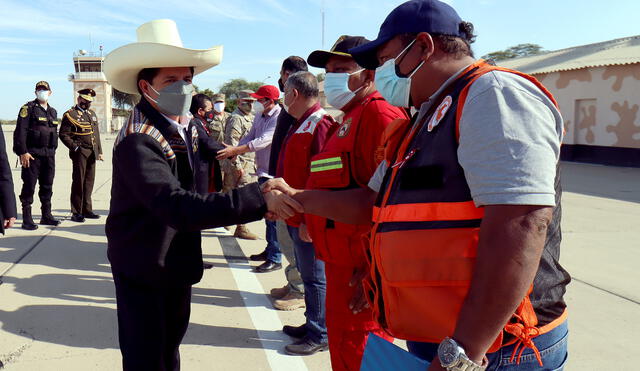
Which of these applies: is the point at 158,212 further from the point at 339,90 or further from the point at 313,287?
the point at 313,287

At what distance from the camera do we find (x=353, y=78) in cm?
305

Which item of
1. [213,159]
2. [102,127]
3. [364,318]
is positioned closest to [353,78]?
[213,159]

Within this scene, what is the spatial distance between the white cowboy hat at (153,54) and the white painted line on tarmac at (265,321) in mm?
2078

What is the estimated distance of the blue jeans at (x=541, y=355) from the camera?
1407mm

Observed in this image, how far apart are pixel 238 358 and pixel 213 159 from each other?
4.94 feet

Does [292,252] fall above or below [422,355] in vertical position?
below

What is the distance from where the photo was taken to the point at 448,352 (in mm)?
1271

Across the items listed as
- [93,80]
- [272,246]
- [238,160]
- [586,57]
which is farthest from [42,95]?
[93,80]

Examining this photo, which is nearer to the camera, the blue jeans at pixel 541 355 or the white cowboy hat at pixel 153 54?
the blue jeans at pixel 541 355

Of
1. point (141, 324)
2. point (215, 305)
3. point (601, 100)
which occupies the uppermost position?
point (601, 100)

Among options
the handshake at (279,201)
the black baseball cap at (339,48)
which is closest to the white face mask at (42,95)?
the black baseball cap at (339,48)

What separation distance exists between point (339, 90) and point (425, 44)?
157cm

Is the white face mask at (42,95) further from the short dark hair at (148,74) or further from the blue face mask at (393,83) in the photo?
the blue face mask at (393,83)

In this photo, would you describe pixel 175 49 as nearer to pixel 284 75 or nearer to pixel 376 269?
pixel 376 269
